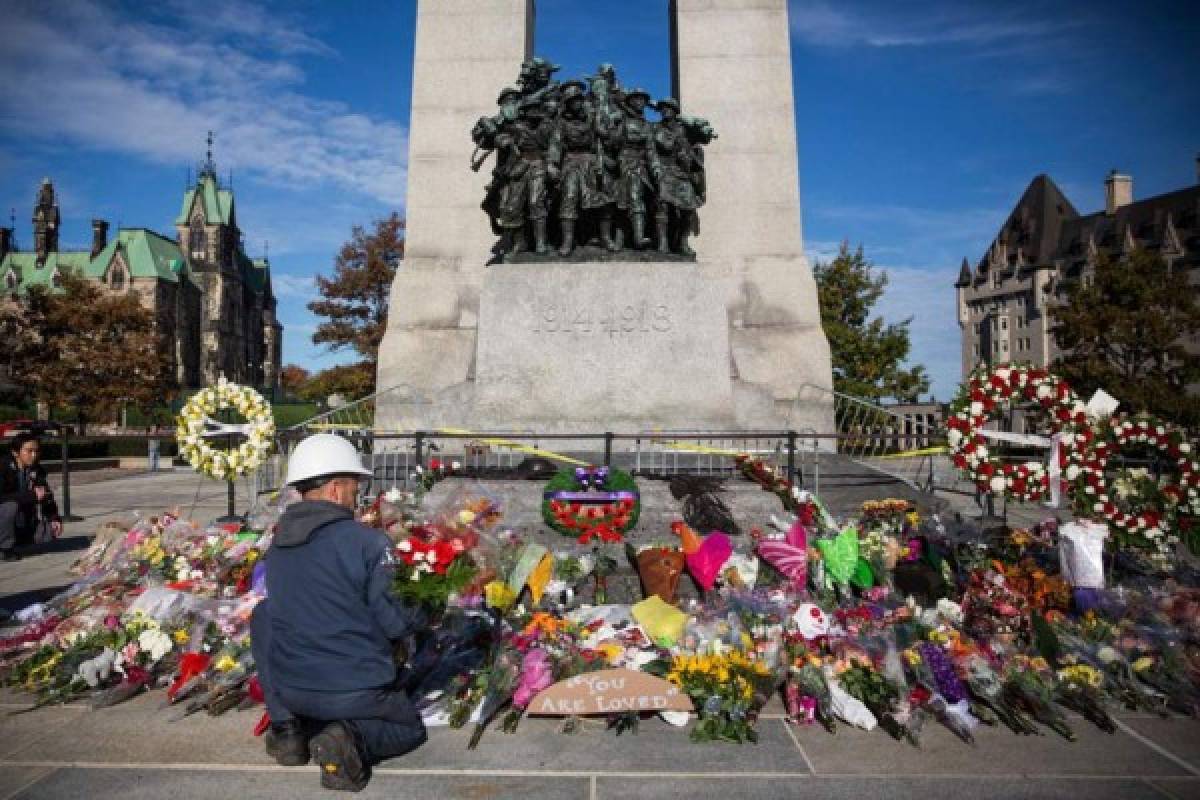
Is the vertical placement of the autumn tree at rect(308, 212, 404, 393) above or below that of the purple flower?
above

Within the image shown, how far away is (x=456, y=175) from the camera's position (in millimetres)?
16328

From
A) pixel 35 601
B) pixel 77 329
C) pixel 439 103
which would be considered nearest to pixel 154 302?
pixel 77 329

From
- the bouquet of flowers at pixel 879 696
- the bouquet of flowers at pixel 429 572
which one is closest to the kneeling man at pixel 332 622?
the bouquet of flowers at pixel 429 572

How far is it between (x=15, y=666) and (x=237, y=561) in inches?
67.3

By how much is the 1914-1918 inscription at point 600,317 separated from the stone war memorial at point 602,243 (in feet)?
0.09

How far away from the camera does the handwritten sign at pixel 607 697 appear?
468 cm

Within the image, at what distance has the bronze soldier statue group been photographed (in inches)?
526

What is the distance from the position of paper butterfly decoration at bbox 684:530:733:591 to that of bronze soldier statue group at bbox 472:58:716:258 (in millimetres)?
7495

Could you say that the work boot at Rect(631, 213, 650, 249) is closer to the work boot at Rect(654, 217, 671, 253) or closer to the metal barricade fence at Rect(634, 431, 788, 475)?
the work boot at Rect(654, 217, 671, 253)

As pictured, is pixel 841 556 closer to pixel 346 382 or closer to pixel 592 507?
pixel 592 507

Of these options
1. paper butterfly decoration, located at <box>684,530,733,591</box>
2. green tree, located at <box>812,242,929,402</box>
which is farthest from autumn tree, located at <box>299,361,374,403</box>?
paper butterfly decoration, located at <box>684,530,733,591</box>

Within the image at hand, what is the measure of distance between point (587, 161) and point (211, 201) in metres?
123

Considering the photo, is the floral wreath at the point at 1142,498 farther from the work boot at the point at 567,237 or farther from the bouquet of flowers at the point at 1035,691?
the work boot at the point at 567,237

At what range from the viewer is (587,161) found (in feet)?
44.3
